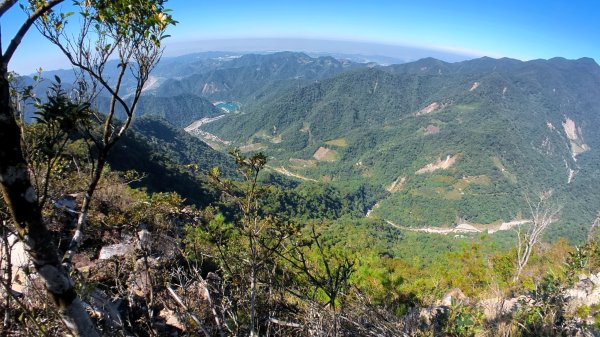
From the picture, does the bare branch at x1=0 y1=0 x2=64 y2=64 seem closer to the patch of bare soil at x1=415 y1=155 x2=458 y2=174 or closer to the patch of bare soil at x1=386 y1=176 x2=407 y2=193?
the patch of bare soil at x1=386 y1=176 x2=407 y2=193

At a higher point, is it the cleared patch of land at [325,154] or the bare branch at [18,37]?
the bare branch at [18,37]

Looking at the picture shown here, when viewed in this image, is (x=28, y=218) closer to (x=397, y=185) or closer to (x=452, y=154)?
(x=397, y=185)

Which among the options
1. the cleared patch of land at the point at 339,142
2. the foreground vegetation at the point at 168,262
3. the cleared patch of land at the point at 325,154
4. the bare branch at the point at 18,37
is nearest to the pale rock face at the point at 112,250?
the foreground vegetation at the point at 168,262

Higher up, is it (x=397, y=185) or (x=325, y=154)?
(x=325, y=154)

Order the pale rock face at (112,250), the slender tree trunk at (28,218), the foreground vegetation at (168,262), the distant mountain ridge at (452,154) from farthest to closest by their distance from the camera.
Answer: the distant mountain ridge at (452,154) < the pale rock face at (112,250) < the foreground vegetation at (168,262) < the slender tree trunk at (28,218)

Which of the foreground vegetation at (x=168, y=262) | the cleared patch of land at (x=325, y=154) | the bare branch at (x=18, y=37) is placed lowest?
the cleared patch of land at (x=325, y=154)

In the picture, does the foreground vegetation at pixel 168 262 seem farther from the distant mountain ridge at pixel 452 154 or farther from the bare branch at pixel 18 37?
the distant mountain ridge at pixel 452 154

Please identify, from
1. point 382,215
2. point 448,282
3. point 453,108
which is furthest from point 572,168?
point 448,282

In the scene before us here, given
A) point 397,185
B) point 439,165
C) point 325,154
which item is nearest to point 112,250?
point 397,185
